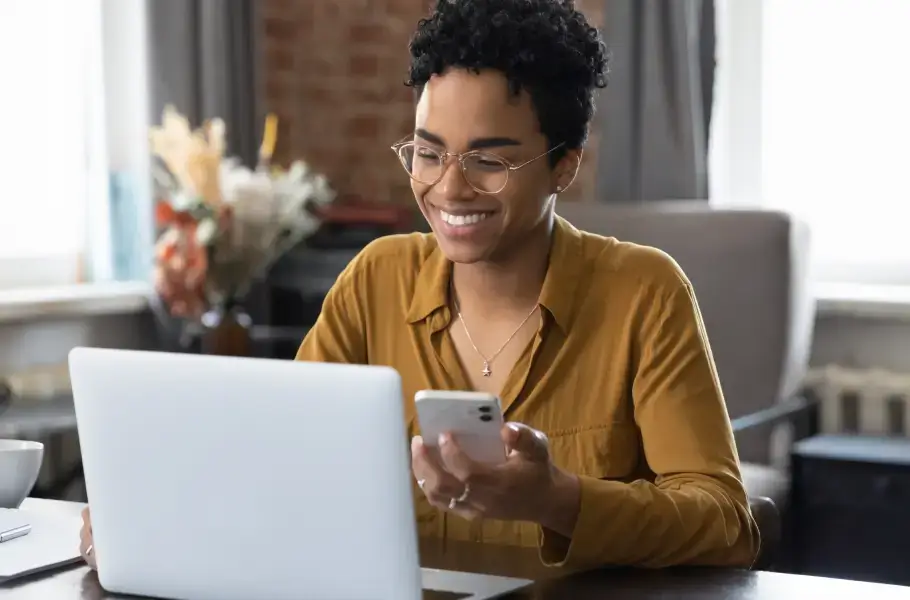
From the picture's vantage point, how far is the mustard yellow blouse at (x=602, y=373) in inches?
59.7

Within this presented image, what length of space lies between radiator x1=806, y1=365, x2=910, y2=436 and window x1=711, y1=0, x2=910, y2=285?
0.28m

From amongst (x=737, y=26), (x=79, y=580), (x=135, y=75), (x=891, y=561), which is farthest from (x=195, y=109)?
(x=79, y=580)

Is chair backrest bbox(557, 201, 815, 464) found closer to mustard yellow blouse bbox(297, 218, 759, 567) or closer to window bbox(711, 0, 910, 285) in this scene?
window bbox(711, 0, 910, 285)

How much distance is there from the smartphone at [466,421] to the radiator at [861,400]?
2377 mm

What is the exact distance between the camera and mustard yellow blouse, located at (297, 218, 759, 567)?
59.7 inches

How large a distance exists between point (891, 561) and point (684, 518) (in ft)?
5.99

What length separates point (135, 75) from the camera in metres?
3.93

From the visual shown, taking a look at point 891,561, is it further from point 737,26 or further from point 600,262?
point 600,262

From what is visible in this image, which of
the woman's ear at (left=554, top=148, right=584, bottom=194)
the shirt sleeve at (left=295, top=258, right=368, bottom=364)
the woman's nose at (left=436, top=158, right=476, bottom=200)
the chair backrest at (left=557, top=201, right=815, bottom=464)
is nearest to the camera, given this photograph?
the woman's nose at (left=436, top=158, right=476, bottom=200)

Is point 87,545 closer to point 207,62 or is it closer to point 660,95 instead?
point 660,95

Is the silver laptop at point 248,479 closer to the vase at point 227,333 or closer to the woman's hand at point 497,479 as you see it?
the woman's hand at point 497,479

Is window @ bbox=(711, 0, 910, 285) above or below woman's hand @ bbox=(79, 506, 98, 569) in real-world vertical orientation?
above

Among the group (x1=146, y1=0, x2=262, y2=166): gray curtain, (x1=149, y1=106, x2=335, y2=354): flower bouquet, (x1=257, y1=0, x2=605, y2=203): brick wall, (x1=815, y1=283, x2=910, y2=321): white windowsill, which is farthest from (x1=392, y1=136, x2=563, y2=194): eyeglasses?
(x1=257, y1=0, x2=605, y2=203): brick wall

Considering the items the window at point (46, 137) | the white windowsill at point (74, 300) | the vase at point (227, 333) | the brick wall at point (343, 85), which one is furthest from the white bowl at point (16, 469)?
the brick wall at point (343, 85)
